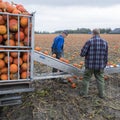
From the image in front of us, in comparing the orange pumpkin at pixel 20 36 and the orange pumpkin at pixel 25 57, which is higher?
the orange pumpkin at pixel 20 36

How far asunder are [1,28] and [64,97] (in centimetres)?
250

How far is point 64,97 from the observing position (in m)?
7.22

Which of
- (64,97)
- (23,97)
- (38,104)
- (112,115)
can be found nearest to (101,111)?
(112,115)

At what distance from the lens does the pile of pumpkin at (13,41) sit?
562 cm

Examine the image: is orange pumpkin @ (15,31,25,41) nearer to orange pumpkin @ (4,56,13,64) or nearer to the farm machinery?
the farm machinery

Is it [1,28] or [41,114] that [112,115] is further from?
[1,28]

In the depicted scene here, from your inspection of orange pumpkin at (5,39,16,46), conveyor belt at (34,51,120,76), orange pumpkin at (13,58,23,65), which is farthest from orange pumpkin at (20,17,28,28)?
conveyor belt at (34,51,120,76)

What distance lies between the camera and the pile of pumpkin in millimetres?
5621

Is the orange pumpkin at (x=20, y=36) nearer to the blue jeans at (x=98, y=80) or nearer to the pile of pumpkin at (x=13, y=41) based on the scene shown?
the pile of pumpkin at (x=13, y=41)

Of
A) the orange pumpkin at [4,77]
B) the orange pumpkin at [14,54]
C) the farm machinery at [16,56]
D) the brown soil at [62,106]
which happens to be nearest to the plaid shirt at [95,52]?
the brown soil at [62,106]

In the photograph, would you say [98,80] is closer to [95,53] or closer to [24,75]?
[95,53]

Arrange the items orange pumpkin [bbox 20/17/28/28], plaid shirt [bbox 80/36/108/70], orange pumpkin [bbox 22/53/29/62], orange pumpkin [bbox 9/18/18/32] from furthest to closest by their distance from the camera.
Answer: plaid shirt [bbox 80/36/108/70]
orange pumpkin [bbox 22/53/29/62]
orange pumpkin [bbox 20/17/28/28]
orange pumpkin [bbox 9/18/18/32]

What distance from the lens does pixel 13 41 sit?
18.8ft

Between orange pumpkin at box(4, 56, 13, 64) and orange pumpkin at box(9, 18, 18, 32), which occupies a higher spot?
orange pumpkin at box(9, 18, 18, 32)
